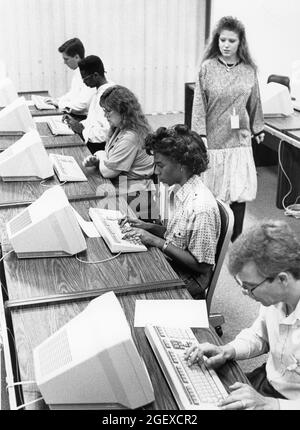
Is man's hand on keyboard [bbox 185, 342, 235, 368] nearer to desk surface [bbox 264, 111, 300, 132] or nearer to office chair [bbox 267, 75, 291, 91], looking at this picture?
desk surface [bbox 264, 111, 300, 132]

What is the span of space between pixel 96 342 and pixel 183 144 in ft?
3.85

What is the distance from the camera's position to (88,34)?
20.9 feet

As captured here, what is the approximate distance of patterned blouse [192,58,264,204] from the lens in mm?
3416

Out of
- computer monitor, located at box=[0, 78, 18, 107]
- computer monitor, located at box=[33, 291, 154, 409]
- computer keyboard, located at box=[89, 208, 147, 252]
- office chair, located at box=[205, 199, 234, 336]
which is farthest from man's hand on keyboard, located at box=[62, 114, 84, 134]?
computer monitor, located at box=[33, 291, 154, 409]

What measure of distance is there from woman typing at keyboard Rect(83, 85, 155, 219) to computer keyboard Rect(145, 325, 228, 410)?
1.45 m

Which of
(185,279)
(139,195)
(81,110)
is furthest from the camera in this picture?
(81,110)

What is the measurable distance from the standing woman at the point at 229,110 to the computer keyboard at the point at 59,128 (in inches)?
39.7

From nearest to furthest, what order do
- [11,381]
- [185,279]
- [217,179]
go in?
[11,381], [185,279], [217,179]

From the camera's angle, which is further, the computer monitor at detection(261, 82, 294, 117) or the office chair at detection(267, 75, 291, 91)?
the office chair at detection(267, 75, 291, 91)

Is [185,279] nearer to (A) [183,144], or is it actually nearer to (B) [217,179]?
(A) [183,144]

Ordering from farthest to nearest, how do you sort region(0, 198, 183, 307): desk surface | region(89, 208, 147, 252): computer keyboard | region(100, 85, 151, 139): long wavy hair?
region(100, 85, 151, 139): long wavy hair
region(89, 208, 147, 252): computer keyboard
region(0, 198, 183, 307): desk surface

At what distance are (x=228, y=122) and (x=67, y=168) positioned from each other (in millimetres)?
1040

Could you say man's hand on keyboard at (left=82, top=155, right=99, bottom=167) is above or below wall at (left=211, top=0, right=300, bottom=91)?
below
